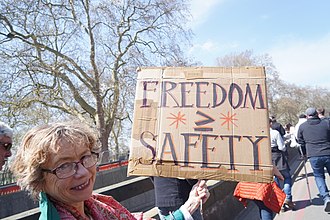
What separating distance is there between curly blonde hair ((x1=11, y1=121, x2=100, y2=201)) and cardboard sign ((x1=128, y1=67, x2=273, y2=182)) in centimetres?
68

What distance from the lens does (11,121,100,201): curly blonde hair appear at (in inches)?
72.4

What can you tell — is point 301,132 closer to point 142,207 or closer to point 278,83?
point 142,207

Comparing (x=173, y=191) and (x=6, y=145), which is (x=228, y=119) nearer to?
(x=173, y=191)

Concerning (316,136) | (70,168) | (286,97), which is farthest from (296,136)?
(286,97)

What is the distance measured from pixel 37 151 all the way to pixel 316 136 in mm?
6109

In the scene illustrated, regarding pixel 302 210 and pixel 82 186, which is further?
pixel 302 210

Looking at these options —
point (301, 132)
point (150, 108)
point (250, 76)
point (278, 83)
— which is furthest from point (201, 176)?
point (278, 83)

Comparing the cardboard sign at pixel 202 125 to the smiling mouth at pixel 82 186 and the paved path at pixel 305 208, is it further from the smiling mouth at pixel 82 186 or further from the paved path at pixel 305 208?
the paved path at pixel 305 208

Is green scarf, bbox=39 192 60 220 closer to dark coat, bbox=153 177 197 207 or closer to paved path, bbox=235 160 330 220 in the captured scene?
dark coat, bbox=153 177 197 207

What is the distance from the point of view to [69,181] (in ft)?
→ 6.20

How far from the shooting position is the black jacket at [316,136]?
6566 millimetres

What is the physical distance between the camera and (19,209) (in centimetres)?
746

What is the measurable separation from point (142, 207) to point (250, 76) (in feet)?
18.2

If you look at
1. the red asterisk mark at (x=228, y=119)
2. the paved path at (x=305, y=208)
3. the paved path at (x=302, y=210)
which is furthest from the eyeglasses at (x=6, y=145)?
the paved path at (x=305, y=208)
